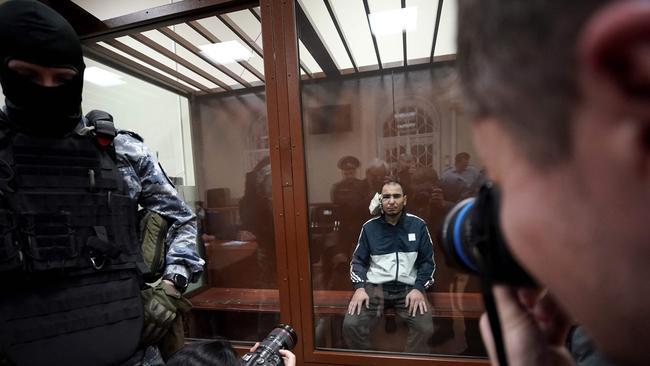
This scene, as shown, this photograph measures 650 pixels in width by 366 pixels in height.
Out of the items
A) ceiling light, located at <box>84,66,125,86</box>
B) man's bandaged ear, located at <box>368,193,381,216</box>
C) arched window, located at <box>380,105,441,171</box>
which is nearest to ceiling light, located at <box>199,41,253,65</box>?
ceiling light, located at <box>84,66,125,86</box>

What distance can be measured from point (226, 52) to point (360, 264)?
4.93ft

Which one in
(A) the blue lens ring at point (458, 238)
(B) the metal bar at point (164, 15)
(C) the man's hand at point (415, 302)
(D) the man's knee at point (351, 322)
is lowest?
(D) the man's knee at point (351, 322)

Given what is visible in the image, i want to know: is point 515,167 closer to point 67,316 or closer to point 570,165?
point 570,165

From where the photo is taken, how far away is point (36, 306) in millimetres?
688

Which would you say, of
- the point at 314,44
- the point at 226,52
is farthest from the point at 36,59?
the point at 226,52

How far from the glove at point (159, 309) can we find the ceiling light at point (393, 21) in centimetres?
160

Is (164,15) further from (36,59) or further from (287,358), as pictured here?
(287,358)

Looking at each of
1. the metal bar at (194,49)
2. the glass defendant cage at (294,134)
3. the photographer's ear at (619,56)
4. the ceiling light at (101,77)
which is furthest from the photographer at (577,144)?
the ceiling light at (101,77)

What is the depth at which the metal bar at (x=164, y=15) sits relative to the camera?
148cm

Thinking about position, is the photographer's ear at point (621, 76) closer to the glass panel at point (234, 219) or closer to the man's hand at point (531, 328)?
the man's hand at point (531, 328)

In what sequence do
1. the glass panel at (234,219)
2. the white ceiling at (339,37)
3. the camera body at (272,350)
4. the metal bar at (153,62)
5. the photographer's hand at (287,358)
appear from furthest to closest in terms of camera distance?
the glass panel at (234,219) → the metal bar at (153,62) → the white ceiling at (339,37) → the photographer's hand at (287,358) → the camera body at (272,350)

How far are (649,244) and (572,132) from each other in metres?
0.07

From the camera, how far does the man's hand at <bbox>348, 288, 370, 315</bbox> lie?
1760 millimetres

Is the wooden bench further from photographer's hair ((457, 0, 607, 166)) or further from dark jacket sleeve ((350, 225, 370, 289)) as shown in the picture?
photographer's hair ((457, 0, 607, 166))
